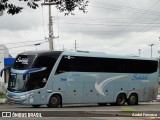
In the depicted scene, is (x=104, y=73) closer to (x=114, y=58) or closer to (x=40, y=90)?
(x=114, y=58)

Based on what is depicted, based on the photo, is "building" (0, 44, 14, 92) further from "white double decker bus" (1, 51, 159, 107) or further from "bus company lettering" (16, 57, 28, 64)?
"bus company lettering" (16, 57, 28, 64)

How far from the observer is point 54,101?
2822cm

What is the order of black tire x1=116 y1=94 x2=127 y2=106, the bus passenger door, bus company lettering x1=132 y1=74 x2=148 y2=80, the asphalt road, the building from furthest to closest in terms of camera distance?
the building
bus company lettering x1=132 y1=74 x2=148 y2=80
black tire x1=116 y1=94 x2=127 y2=106
the bus passenger door
the asphalt road

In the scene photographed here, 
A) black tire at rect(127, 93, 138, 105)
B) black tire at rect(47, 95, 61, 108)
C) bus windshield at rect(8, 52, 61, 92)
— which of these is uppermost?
bus windshield at rect(8, 52, 61, 92)

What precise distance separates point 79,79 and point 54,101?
2385 mm

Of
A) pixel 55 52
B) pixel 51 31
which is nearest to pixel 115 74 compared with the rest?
pixel 55 52

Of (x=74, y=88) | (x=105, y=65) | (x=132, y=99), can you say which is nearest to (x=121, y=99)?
(x=132, y=99)

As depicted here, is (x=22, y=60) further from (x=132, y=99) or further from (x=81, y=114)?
(x=81, y=114)

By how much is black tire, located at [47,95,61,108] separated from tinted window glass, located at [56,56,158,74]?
171 centimetres

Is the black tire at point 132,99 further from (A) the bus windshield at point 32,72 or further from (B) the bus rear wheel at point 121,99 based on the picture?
(A) the bus windshield at point 32,72

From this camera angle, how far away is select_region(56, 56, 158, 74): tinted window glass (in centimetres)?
2840

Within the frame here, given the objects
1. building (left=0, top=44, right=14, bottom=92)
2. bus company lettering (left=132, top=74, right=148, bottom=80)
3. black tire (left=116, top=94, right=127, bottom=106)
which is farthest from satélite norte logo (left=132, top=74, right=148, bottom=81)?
building (left=0, top=44, right=14, bottom=92)

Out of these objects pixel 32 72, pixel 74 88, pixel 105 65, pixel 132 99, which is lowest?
pixel 132 99

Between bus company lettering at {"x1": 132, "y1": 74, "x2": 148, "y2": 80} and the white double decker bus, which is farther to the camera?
bus company lettering at {"x1": 132, "y1": 74, "x2": 148, "y2": 80}
